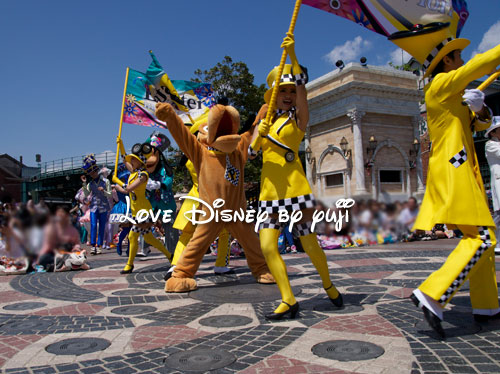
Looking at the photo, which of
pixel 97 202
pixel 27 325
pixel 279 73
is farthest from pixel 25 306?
pixel 97 202

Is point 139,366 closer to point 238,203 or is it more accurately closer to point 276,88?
point 276,88

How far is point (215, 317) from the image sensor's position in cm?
349

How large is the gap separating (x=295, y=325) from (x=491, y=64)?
2269 mm

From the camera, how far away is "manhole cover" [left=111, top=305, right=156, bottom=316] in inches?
147

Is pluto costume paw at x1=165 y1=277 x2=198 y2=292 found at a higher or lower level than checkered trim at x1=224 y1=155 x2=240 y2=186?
lower

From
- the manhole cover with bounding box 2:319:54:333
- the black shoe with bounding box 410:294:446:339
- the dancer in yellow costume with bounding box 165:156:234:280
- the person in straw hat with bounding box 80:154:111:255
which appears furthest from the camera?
the person in straw hat with bounding box 80:154:111:255

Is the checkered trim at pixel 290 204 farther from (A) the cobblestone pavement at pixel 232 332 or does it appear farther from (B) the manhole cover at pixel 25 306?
(B) the manhole cover at pixel 25 306

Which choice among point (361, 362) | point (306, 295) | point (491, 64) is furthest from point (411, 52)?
point (306, 295)

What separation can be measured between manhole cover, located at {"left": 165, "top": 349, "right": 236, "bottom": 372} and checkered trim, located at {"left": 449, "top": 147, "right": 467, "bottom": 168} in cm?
192


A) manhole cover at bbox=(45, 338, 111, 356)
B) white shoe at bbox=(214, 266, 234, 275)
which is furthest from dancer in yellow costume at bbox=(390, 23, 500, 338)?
white shoe at bbox=(214, 266, 234, 275)

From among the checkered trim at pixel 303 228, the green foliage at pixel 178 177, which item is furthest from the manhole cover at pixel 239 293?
the green foliage at pixel 178 177

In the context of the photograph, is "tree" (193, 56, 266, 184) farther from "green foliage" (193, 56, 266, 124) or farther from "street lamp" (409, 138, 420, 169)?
"street lamp" (409, 138, 420, 169)

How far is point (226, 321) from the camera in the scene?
334cm

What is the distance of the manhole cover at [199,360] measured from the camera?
2336 millimetres
